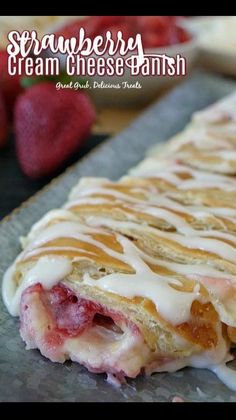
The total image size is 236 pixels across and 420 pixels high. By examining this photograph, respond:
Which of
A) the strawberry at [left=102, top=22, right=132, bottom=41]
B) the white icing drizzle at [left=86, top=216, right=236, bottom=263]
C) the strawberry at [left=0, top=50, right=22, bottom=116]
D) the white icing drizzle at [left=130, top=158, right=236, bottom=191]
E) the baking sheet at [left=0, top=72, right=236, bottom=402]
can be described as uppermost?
the strawberry at [left=102, top=22, right=132, bottom=41]

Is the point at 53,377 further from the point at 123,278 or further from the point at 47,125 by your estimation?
the point at 47,125

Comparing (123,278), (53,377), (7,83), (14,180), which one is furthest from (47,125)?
(53,377)

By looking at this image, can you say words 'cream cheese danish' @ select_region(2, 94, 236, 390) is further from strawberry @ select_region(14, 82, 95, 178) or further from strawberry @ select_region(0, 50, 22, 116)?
strawberry @ select_region(0, 50, 22, 116)

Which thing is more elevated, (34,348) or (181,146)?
(181,146)

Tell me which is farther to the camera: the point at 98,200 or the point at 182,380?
the point at 98,200

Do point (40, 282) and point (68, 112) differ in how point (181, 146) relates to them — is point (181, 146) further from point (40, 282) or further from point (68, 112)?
point (40, 282)

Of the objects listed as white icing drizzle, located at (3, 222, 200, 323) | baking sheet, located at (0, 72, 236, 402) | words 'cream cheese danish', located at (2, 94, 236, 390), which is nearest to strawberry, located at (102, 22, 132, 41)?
baking sheet, located at (0, 72, 236, 402)

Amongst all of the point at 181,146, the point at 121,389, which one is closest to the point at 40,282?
the point at 121,389
